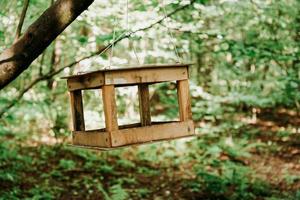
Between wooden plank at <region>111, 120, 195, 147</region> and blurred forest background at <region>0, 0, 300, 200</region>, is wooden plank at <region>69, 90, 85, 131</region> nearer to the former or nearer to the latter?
wooden plank at <region>111, 120, 195, 147</region>

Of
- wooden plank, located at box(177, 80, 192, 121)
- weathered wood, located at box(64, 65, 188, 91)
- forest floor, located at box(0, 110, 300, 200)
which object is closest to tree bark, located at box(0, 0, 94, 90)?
weathered wood, located at box(64, 65, 188, 91)

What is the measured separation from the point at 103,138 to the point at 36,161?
18.4ft

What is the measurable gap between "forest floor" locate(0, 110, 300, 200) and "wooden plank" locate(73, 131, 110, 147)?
3173 mm

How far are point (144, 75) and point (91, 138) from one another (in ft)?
1.71

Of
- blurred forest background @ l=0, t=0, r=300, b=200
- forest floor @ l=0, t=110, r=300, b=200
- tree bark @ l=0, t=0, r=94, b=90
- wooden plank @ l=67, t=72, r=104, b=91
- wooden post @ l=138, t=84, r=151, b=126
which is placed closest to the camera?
tree bark @ l=0, t=0, r=94, b=90

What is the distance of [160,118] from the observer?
33.0 ft

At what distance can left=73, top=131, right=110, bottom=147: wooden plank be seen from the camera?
253 cm

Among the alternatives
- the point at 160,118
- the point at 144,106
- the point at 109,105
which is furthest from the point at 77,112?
the point at 160,118

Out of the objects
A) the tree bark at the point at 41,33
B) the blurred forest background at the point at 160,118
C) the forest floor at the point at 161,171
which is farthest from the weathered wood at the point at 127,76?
the forest floor at the point at 161,171

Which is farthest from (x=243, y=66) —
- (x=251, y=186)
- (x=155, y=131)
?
(x=155, y=131)

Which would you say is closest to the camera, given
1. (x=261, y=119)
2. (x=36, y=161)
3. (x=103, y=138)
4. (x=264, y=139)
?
(x=103, y=138)

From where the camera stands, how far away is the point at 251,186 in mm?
7055

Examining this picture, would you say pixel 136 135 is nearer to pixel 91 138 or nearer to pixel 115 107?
pixel 115 107

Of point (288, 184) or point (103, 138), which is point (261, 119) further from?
point (103, 138)
